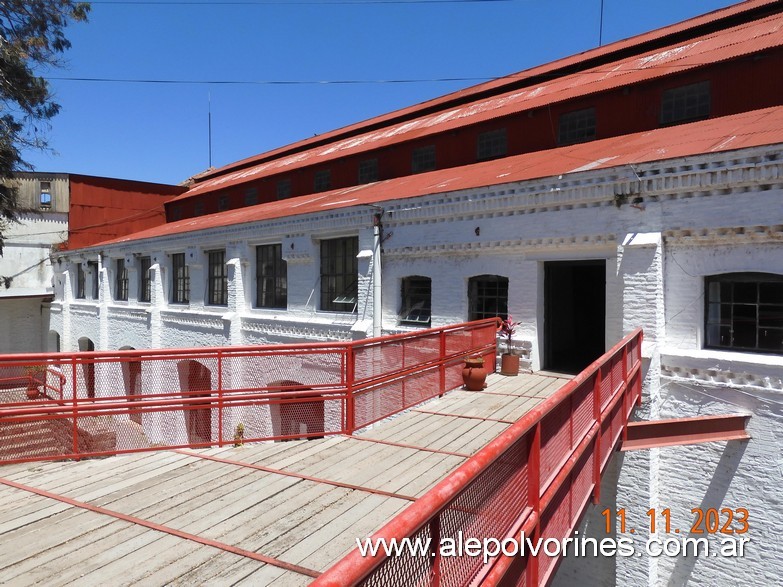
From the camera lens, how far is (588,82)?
12.8 meters

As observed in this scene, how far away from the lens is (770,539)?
6871mm

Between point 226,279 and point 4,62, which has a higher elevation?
point 4,62

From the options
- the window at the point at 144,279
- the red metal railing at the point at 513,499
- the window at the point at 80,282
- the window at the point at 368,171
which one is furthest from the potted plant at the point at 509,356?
the window at the point at 80,282

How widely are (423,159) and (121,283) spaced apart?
15793mm

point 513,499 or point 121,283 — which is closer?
point 513,499

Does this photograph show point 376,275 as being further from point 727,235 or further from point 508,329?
point 727,235

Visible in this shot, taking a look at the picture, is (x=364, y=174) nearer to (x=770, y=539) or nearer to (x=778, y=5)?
(x=778, y=5)

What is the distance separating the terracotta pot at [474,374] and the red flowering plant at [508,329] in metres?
1.29

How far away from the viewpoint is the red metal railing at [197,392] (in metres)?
5.62

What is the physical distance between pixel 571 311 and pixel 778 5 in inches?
337

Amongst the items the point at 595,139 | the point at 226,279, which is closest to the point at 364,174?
the point at 226,279

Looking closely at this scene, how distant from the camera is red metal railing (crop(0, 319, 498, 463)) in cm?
562

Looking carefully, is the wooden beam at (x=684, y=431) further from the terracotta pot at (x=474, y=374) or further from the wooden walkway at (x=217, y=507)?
the terracotta pot at (x=474, y=374)

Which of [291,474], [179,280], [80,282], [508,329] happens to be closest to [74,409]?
[291,474]
